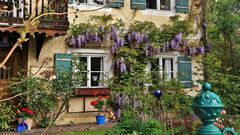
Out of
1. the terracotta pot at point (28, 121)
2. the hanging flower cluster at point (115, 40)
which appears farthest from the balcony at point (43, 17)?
the terracotta pot at point (28, 121)

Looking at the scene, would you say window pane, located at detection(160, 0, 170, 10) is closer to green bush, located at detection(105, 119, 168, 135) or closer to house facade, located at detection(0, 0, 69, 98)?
house facade, located at detection(0, 0, 69, 98)

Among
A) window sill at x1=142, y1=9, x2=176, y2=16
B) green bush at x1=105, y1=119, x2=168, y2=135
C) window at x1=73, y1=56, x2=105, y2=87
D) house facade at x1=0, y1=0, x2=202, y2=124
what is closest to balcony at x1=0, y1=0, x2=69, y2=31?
house facade at x1=0, y1=0, x2=202, y2=124

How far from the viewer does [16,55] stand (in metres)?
10.8

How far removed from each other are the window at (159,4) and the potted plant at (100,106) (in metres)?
4.09

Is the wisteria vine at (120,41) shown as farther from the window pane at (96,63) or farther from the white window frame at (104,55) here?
the window pane at (96,63)

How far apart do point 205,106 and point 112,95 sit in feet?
29.4

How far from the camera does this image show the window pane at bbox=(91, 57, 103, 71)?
12.0 metres

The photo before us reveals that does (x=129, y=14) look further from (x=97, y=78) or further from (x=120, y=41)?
(x=97, y=78)

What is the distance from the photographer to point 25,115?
396 inches

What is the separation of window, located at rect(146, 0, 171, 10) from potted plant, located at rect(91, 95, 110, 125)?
161 inches

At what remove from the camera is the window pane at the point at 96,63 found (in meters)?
12.0

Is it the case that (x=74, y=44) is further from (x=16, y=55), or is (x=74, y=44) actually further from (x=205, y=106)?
(x=205, y=106)

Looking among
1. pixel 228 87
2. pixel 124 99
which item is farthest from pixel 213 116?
pixel 124 99

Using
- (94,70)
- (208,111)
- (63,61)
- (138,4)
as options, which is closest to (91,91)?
(94,70)
